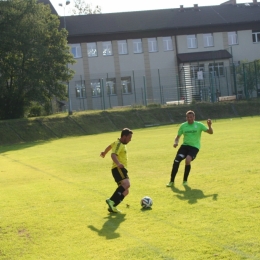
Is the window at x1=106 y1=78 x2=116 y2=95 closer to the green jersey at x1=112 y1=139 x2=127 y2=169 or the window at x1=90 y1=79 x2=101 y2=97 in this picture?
the window at x1=90 y1=79 x2=101 y2=97

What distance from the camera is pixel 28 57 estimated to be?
3997 cm

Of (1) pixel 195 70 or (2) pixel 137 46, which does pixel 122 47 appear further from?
(1) pixel 195 70

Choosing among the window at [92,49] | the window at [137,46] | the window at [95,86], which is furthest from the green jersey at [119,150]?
the window at [137,46]

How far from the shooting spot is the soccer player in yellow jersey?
33.0 ft

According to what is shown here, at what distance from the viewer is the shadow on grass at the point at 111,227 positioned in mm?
8578

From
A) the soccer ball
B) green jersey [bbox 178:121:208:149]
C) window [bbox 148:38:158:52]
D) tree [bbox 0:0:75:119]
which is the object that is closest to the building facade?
window [bbox 148:38:158:52]

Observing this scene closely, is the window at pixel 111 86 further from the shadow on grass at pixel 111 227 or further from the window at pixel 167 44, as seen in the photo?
the shadow on grass at pixel 111 227

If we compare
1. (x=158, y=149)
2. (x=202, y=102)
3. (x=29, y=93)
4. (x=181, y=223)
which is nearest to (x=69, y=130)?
(x=29, y=93)

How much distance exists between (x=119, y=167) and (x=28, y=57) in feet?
103

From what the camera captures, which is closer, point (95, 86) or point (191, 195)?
point (191, 195)

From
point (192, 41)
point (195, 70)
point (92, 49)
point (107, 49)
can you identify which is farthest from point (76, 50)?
point (192, 41)

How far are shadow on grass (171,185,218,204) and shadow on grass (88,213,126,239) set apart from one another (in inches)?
61.0

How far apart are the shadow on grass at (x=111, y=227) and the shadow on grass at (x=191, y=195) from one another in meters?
1.55

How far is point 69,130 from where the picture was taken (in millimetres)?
38000
